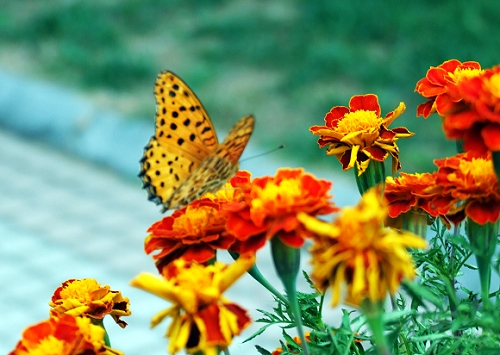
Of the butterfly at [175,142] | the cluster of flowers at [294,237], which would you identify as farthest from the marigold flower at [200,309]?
the butterfly at [175,142]

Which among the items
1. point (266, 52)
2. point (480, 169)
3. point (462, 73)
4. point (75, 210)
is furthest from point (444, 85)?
point (266, 52)

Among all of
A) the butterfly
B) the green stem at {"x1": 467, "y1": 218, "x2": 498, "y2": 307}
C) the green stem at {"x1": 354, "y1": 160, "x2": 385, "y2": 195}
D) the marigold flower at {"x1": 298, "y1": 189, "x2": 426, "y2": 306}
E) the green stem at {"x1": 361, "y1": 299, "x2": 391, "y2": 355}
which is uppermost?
the butterfly

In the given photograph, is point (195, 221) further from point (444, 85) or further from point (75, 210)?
point (75, 210)

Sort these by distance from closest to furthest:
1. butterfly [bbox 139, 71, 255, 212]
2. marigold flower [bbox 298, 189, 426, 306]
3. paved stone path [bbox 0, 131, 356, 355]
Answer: marigold flower [bbox 298, 189, 426, 306] < butterfly [bbox 139, 71, 255, 212] < paved stone path [bbox 0, 131, 356, 355]

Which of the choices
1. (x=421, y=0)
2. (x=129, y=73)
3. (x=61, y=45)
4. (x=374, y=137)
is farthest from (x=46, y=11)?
(x=374, y=137)

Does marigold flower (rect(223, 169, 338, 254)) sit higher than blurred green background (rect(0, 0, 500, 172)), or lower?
lower

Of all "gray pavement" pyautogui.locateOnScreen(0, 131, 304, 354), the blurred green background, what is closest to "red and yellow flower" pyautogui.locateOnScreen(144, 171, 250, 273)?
"gray pavement" pyautogui.locateOnScreen(0, 131, 304, 354)

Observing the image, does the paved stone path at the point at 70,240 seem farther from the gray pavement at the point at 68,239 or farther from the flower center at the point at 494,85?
the flower center at the point at 494,85

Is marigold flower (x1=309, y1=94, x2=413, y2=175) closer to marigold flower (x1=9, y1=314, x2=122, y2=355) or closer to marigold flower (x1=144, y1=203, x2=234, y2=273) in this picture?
marigold flower (x1=144, y1=203, x2=234, y2=273)
